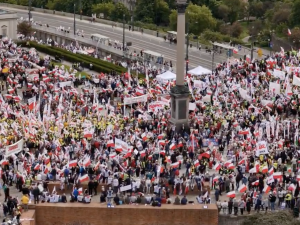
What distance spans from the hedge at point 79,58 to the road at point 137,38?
28.8 feet

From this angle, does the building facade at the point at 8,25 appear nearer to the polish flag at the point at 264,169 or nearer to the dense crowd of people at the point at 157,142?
the dense crowd of people at the point at 157,142

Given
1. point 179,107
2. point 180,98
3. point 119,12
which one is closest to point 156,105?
point 179,107

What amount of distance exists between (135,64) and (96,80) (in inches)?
531

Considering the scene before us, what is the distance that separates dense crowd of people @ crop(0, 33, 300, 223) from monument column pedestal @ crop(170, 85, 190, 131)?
50cm

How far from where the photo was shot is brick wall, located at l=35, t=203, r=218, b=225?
39.3 m

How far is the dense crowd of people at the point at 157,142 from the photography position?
40875 millimetres

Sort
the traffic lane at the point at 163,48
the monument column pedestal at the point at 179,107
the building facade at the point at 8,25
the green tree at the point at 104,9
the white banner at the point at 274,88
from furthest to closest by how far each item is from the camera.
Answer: the green tree at the point at 104,9
the building facade at the point at 8,25
the traffic lane at the point at 163,48
the white banner at the point at 274,88
the monument column pedestal at the point at 179,107

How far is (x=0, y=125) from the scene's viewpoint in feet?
160

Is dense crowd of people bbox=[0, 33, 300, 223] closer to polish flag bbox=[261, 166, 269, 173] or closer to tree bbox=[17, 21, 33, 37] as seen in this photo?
polish flag bbox=[261, 166, 269, 173]

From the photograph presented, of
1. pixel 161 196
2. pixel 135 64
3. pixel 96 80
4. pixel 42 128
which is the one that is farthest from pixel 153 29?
pixel 161 196

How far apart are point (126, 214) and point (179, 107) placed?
13715mm

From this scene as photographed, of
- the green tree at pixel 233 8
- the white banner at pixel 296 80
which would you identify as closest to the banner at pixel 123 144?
the white banner at pixel 296 80

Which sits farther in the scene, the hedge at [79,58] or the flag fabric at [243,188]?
the hedge at [79,58]

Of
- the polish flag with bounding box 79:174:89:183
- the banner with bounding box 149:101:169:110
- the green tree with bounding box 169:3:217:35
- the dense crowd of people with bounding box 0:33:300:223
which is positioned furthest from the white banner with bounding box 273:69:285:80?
the green tree with bounding box 169:3:217:35
